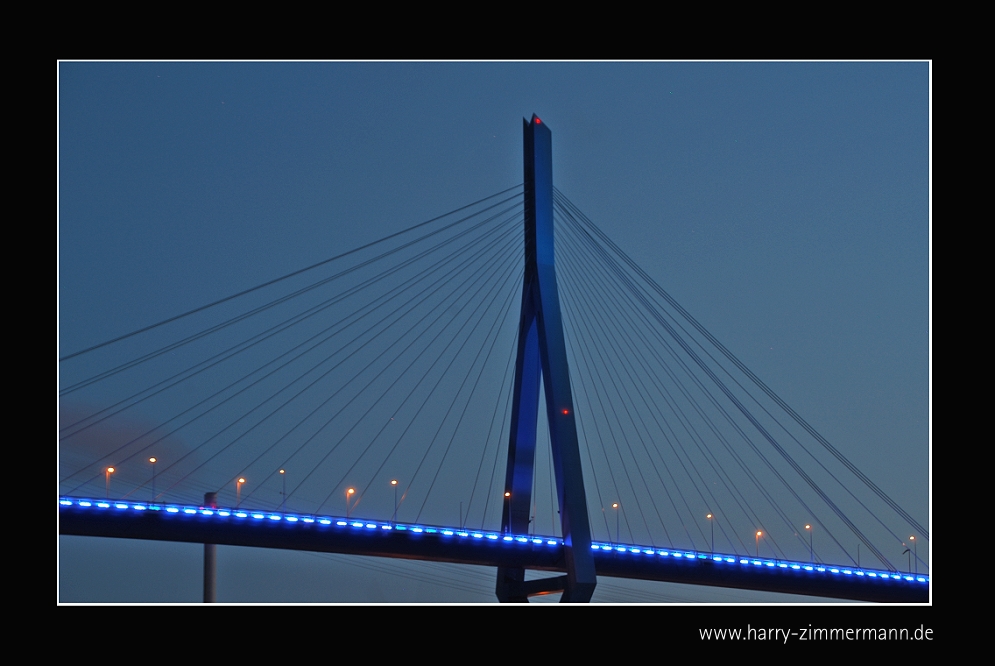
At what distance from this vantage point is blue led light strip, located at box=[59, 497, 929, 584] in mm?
27516

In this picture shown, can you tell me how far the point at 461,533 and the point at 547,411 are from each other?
172 inches

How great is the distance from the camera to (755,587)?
112 ft

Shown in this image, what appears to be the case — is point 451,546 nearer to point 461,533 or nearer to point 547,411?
point 461,533

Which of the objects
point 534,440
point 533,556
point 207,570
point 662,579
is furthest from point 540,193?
point 207,570

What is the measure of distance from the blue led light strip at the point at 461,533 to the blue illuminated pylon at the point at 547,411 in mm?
1453

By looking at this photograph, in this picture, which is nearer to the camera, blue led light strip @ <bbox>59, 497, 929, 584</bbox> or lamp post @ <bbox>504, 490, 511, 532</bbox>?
blue led light strip @ <bbox>59, 497, 929, 584</bbox>

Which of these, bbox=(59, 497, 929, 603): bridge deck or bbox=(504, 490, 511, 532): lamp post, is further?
bbox=(504, 490, 511, 532): lamp post

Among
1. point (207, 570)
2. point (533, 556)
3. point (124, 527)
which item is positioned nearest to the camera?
point (124, 527)

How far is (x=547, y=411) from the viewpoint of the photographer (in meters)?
29.2

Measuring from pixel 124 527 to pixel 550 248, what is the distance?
12.3 metres

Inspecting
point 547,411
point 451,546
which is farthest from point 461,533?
point 547,411

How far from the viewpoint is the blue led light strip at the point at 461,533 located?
27.5 meters

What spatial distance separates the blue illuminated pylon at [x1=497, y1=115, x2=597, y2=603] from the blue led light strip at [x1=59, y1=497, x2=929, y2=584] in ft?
4.77

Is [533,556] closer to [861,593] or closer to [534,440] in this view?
[534,440]
